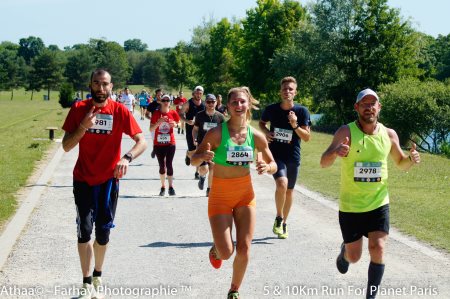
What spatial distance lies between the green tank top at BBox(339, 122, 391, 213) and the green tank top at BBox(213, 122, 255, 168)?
858 millimetres

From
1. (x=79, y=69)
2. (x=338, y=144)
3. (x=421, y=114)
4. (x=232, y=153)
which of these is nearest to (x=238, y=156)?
(x=232, y=153)

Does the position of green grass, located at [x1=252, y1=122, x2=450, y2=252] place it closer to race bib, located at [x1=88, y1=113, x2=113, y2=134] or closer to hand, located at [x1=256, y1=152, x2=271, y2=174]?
hand, located at [x1=256, y1=152, x2=271, y2=174]

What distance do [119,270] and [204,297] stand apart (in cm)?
130

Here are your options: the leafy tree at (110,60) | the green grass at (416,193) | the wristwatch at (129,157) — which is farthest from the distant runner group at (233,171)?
the leafy tree at (110,60)

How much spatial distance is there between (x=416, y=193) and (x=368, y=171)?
7.33m

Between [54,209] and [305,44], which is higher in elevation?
[305,44]

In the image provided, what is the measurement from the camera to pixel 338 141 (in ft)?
19.4

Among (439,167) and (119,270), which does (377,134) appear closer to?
(119,270)

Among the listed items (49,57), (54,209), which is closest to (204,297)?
(54,209)

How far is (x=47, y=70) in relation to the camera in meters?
128

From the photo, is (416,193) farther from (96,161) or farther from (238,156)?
(96,161)

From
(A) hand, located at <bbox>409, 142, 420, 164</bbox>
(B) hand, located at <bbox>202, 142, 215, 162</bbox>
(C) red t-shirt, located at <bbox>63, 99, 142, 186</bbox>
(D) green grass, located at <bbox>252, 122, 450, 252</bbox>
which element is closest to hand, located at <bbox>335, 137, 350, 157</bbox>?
(A) hand, located at <bbox>409, 142, 420, 164</bbox>

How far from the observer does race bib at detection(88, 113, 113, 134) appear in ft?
19.4

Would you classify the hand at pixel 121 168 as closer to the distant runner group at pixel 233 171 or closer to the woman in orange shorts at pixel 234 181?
the distant runner group at pixel 233 171
